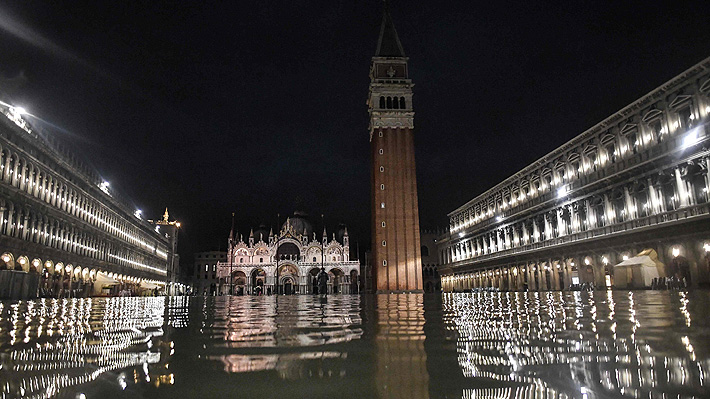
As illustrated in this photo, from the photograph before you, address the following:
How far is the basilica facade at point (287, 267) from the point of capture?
76.5 meters

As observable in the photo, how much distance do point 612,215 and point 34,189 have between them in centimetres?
3917

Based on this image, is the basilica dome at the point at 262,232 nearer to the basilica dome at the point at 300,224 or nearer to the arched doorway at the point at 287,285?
the basilica dome at the point at 300,224

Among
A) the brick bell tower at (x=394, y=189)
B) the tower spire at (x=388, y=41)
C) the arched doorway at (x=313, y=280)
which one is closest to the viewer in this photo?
the brick bell tower at (x=394, y=189)

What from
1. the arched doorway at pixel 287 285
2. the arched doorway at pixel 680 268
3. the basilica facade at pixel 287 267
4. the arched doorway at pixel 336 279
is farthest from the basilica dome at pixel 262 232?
the arched doorway at pixel 680 268

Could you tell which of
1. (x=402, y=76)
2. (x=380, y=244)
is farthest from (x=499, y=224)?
(x=402, y=76)

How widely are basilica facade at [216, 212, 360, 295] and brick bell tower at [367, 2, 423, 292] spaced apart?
72.8 ft

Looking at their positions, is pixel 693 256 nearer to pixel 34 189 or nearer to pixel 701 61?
pixel 701 61

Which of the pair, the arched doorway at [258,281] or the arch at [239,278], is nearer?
the arch at [239,278]

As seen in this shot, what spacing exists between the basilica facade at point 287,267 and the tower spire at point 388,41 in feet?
107

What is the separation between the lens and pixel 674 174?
83.9 feet

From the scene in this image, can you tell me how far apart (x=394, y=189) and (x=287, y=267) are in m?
31.1

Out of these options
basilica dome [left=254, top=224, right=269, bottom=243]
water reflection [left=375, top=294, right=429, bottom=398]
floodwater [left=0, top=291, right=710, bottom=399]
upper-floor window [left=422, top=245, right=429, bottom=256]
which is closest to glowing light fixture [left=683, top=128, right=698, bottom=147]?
floodwater [left=0, top=291, right=710, bottom=399]

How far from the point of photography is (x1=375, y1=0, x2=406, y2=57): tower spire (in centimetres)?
6072

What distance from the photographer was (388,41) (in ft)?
204
